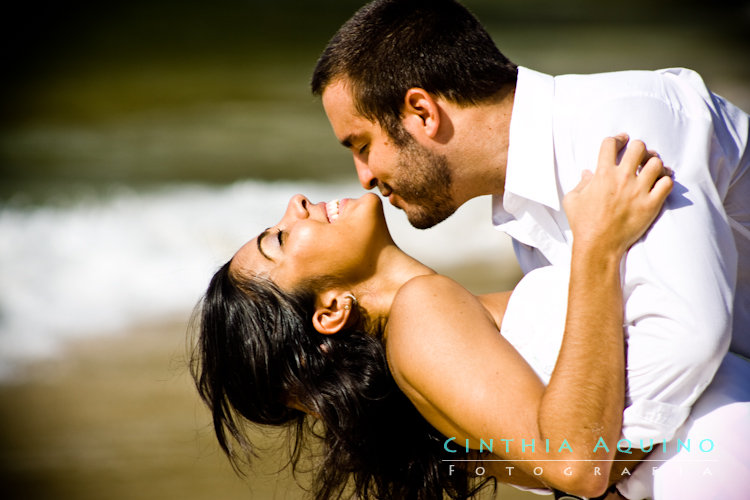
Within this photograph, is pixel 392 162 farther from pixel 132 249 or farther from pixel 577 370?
pixel 132 249

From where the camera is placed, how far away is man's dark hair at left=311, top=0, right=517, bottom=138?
6.50 feet

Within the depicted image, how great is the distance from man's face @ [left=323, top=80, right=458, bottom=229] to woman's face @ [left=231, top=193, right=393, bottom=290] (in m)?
0.11

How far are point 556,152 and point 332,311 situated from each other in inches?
27.7

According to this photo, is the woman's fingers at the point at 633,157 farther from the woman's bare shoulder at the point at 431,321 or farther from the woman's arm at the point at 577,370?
the woman's bare shoulder at the point at 431,321

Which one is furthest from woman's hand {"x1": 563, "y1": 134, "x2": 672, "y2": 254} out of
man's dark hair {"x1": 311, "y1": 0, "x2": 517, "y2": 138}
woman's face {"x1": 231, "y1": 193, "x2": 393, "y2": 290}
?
woman's face {"x1": 231, "y1": 193, "x2": 393, "y2": 290}

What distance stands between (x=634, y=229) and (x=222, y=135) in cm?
567

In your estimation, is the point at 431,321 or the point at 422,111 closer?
the point at 431,321

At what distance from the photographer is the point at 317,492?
2125 millimetres

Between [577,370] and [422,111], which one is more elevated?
[422,111]

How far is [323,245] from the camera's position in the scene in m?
2.01

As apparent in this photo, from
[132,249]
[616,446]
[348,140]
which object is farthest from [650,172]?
[132,249]

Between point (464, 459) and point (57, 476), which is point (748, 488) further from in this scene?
point (57, 476)

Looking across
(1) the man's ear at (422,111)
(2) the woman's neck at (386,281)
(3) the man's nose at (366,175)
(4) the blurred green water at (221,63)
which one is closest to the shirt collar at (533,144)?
(1) the man's ear at (422,111)

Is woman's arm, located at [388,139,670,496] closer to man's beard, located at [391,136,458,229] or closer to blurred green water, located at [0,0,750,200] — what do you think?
man's beard, located at [391,136,458,229]
